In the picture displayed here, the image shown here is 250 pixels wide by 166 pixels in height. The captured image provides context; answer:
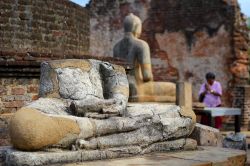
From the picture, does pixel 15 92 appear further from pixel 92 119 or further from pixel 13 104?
pixel 92 119

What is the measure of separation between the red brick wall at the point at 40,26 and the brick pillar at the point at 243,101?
4.41 meters

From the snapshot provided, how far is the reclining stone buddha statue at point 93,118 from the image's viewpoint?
3473mm

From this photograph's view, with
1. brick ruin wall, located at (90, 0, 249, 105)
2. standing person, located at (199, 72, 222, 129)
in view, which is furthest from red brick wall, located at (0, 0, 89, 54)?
brick ruin wall, located at (90, 0, 249, 105)

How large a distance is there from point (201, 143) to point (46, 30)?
464 centimetres

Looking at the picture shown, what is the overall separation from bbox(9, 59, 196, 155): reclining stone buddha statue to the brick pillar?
787 centimetres

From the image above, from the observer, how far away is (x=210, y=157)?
3973 mm

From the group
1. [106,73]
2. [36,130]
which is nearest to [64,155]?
[36,130]

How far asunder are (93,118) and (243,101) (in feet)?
29.0

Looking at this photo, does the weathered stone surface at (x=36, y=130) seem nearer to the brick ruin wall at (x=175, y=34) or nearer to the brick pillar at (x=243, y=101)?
the brick ruin wall at (x=175, y=34)

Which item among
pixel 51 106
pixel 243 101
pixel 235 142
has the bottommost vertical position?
pixel 235 142

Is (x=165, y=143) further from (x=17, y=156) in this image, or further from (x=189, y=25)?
(x=189, y=25)

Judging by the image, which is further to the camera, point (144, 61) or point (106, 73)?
point (144, 61)

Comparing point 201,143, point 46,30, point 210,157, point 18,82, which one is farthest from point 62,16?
point 210,157

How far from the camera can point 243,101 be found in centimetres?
1216
